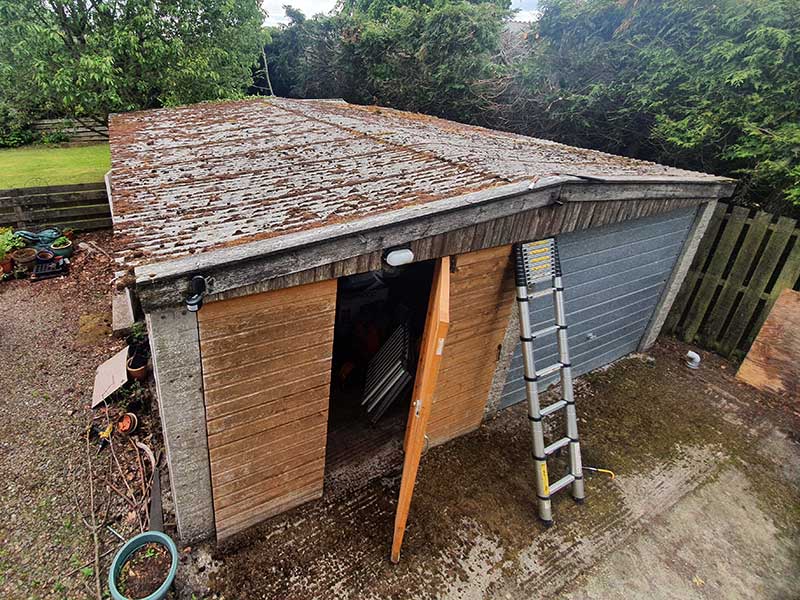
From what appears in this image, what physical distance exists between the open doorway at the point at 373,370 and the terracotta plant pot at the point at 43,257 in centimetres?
646

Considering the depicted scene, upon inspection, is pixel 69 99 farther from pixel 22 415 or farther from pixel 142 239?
pixel 142 239

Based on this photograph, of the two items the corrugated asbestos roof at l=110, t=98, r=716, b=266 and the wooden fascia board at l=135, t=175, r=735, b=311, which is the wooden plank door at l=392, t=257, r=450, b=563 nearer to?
the wooden fascia board at l=135, t=175, r=735, b=311

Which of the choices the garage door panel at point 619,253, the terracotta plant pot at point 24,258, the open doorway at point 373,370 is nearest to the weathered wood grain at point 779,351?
the garage door panel at point 619,253

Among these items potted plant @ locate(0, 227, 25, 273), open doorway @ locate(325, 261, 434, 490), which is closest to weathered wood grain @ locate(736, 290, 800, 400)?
open doorway @ locate(325, 261, 434, 490)

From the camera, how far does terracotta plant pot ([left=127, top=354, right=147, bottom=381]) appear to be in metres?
5.64

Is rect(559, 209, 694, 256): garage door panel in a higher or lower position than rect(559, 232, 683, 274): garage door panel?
higher

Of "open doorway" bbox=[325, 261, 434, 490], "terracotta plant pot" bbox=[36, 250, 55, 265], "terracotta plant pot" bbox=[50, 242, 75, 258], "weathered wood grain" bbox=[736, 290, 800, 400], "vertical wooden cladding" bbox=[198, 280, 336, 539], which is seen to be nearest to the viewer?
"vertical wooden cladding" bbox=[198, 280, 336, 539]

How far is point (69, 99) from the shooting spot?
34.0 ft

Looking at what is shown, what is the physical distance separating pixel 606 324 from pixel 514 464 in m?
2.70

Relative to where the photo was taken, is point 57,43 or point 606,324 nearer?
point 606,324

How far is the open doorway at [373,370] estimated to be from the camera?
4.84 metres

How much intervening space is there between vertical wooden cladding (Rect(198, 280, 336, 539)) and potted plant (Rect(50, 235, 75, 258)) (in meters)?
8.38

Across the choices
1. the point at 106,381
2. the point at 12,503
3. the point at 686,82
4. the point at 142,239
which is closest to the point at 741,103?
the point at 686,82

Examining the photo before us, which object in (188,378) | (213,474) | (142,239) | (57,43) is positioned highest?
(57,43)
